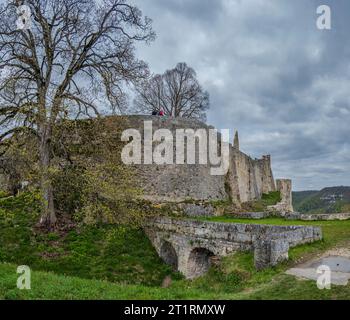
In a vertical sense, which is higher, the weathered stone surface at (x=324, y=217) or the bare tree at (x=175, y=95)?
the bare tree at (x=175, y=95)

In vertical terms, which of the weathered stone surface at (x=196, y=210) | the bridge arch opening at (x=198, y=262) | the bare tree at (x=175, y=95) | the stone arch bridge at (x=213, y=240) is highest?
the bare tree at (x=175, y=95)

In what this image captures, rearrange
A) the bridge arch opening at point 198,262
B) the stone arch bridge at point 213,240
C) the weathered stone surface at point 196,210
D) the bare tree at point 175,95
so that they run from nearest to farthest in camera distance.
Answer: the stone arch bridge at point 213,240
the bridge arch opening at point 198,262
the weathered stone surface at point 196,210
the bare tree at point 175,95

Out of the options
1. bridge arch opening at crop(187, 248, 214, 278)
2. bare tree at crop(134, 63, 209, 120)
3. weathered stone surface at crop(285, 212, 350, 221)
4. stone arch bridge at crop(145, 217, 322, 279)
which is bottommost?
bridge arch opening at crop(187, 248, 214, 278)

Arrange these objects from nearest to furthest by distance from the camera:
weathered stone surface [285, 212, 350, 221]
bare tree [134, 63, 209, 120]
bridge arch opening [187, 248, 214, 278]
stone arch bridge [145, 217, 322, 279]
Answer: stone arch bridge [145, 217, 322, 279], bridge arch opening [187, 248, 214, 278], weathered stone surface [285, 212, 350, 221], bare tree [134, 63, 209, 120]

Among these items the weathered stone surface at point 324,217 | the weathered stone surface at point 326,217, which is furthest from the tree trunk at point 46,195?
the weathered stone surface at point 326,217

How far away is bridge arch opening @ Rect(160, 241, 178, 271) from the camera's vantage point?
64.1 feet

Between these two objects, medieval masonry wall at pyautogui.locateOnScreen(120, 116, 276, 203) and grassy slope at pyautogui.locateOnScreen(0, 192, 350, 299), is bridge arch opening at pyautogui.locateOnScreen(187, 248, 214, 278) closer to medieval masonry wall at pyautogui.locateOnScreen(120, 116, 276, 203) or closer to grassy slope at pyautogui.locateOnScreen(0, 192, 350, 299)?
grassy slope at pyautogui.locateOnScreen(0, 192, 350, 299)

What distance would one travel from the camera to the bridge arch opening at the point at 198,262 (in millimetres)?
17625

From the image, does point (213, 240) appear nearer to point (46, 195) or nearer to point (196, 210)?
point (196, 210)

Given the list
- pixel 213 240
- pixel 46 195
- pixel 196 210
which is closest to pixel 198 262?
pixel 213 240

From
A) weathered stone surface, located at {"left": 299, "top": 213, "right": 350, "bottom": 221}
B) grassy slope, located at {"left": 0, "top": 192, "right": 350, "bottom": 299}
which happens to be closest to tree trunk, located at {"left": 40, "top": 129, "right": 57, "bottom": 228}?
grassy slope, located at {"left": 0, "top": 192, "right": 350, "bottom": 299}

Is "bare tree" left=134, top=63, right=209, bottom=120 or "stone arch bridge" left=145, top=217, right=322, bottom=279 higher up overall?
"bare tree" left=134, top=63, right=209, bottom=120

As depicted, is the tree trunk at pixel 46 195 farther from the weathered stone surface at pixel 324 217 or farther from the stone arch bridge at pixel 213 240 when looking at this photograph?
the weathered stone surface at pixel 324 217
